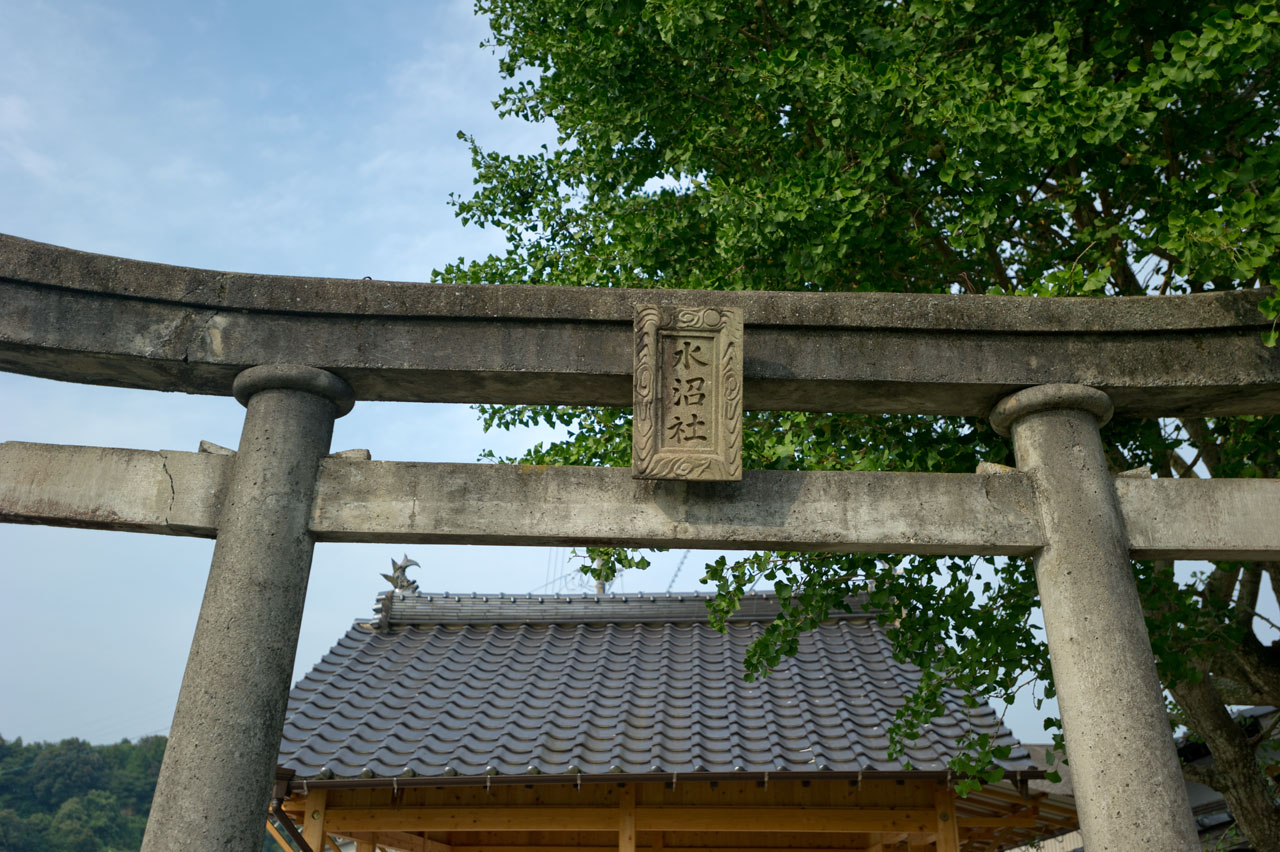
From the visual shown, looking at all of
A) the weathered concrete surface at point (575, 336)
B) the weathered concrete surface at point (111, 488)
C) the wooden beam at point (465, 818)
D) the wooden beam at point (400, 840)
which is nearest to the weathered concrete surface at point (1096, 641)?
the weathered concrete surface at point (575, 336)

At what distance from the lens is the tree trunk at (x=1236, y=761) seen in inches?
266

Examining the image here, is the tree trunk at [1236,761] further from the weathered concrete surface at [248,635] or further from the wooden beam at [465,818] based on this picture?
the weathered concrete surface at [248,635]

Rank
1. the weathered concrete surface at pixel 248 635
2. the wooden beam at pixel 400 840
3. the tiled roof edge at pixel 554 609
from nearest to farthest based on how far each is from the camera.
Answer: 1. the weathered concrete surface at pixel 248 635
2. the wooden beam at pixel 400 840
3. the tiled roof edge at pixel 554 609

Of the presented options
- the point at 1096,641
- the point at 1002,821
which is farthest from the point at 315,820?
the point at 1096,641

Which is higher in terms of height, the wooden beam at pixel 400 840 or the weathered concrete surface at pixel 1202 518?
the weathered concrete surface at pixel 1202 518

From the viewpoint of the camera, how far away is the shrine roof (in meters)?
7.62

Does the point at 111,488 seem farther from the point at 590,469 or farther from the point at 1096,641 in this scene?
the point at 1096,641

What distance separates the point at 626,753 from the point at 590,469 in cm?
434

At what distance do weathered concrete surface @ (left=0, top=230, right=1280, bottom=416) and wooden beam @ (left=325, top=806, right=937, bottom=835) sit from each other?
462 centimetres

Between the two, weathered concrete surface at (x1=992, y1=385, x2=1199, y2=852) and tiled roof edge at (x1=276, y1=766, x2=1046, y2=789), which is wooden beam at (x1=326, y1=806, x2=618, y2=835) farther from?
weathered concrete surface at (x1=992, y1=385, x2=1199, y2=852)

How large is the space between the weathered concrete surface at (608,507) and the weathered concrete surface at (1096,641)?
0.53ft

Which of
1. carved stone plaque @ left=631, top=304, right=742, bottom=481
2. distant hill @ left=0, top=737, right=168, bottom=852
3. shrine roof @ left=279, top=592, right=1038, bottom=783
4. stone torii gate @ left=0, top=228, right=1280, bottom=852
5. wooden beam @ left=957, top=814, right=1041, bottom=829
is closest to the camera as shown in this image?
stone torii gate @ left=0, top=228, right=1280, bottom=852

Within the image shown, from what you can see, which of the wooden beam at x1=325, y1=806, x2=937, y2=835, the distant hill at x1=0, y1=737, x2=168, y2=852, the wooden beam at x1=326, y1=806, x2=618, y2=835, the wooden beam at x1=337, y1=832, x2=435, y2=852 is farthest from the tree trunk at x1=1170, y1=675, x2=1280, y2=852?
the distant hill at x1=0, y1=737, x2=168, y2=852

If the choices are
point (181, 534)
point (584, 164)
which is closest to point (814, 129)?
point (584, 164)
